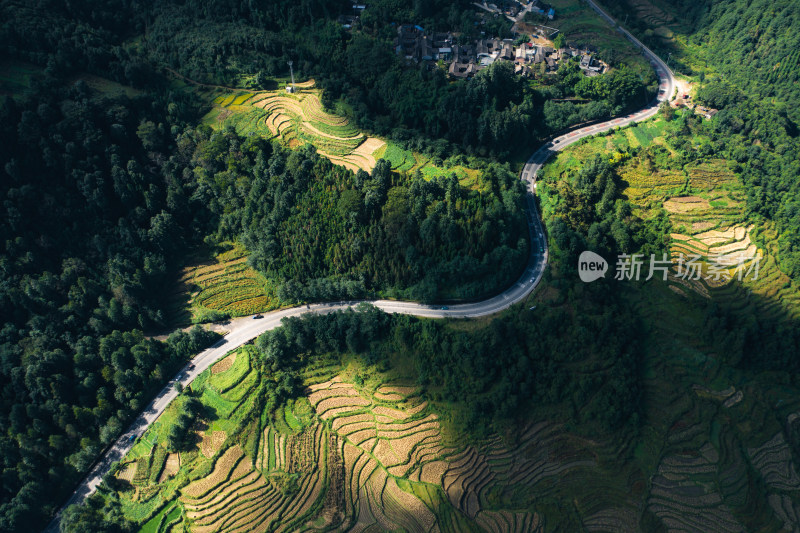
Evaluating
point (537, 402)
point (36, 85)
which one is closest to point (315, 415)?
point (537, 402)

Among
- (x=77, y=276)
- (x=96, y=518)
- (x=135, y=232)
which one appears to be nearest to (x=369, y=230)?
(x=135, y=232)

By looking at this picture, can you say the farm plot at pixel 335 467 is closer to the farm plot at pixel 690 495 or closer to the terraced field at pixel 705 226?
the farm plot at pixel 690 495

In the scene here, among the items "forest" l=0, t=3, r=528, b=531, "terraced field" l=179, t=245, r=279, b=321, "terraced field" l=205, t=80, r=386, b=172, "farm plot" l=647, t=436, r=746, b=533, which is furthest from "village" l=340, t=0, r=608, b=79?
"farm plot" l=647, t=436, r=746, b=533

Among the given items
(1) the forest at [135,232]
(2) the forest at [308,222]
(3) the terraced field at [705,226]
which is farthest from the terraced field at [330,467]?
(3) the terraced field at [705,226]

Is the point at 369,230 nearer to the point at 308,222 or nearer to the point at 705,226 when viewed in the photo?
the point at 308,222

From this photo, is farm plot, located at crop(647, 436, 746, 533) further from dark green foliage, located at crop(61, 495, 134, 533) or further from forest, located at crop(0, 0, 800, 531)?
dark green foliage, located at crop(61, 495, 134, 533)

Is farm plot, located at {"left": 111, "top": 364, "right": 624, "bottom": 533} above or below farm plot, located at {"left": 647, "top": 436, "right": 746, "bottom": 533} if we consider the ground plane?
below
